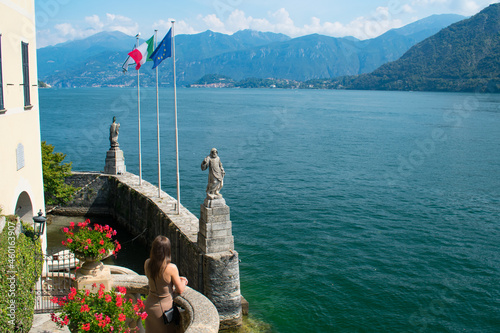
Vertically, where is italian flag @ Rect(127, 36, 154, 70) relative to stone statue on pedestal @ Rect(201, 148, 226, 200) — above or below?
above

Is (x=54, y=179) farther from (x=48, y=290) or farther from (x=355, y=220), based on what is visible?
(x=355, y=220)

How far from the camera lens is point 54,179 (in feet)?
88.6

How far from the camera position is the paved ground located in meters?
9.59

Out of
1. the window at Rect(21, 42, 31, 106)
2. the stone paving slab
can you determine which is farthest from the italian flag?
the window at Rect(21, 42, 31, 106)

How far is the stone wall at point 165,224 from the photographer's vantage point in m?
16.5

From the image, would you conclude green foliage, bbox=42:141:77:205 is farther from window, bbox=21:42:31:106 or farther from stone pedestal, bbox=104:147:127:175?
window, bbox=21:42:31:106

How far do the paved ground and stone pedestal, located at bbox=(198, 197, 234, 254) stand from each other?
638 cm

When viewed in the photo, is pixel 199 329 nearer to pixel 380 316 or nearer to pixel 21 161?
pixel 21 161

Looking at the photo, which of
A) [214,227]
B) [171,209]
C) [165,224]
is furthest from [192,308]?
[171,209]

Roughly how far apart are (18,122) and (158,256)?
25.7 ft

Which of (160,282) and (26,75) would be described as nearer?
(160,282)

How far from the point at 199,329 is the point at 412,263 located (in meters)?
18.7

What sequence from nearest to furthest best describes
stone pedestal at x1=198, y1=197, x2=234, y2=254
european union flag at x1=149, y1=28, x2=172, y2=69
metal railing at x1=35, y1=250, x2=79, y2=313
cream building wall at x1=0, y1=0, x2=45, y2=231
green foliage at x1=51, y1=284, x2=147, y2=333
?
1. green foliage at x1=51, y1=284, x2=147, y2=333
2. cream building wall at x1=0, y1=0, x2=45, y2=231
3. metal railing at x1=35, y1=250, x2=79, y2=313
4. stone pedestal at x1=198, y1=197, x2=234, y2=254
5. european union flag at x1=149, y1=28, x2=172, y2=69

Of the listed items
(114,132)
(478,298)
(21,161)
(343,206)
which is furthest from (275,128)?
(21,161)
